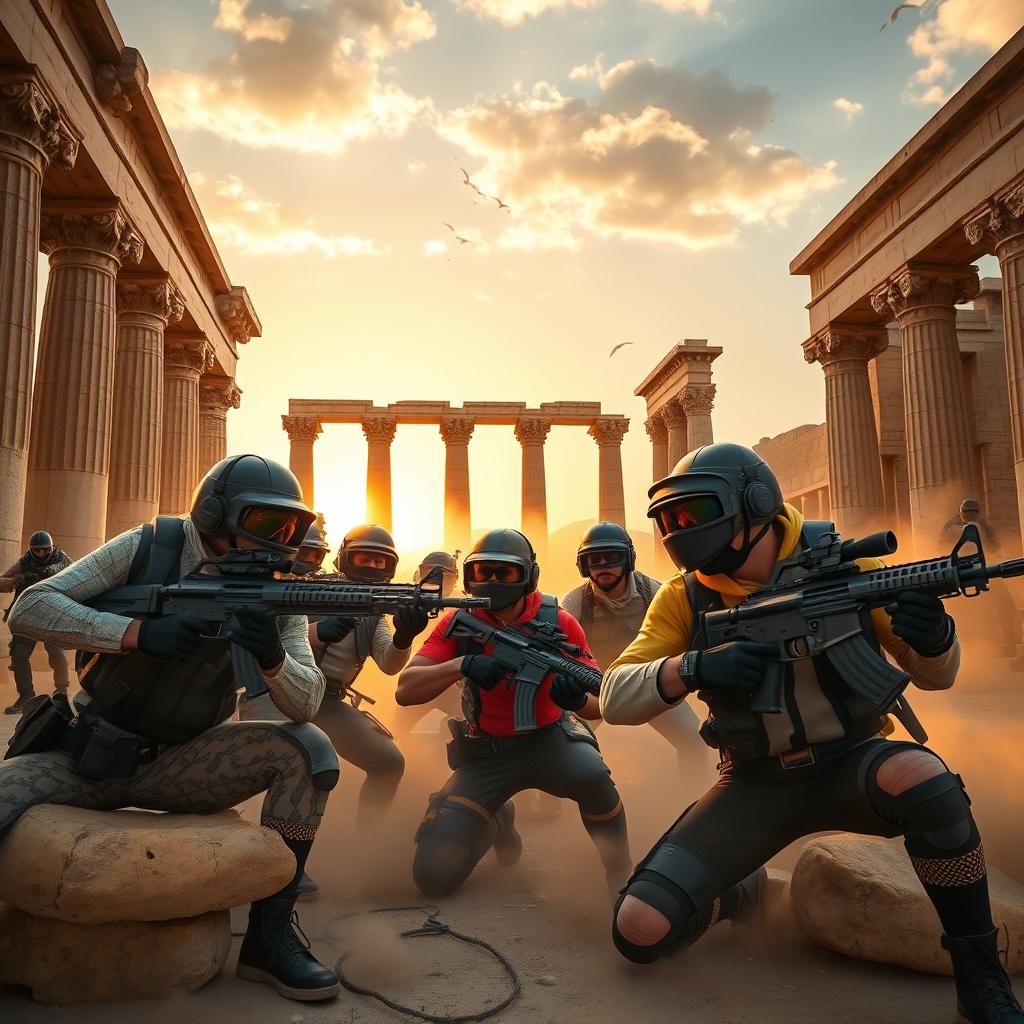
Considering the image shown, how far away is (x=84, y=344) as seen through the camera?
1446cm

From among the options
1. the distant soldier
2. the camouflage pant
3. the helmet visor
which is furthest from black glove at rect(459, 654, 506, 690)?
the distant soldier

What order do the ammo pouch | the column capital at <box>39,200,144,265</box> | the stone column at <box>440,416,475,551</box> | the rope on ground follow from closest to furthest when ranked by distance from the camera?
the rope on ground → the ammo pouch → the column capital at <box>39,200,144,265</box> → the stone column at <box>440,416,475,551</box>

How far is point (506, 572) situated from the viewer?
5.25m

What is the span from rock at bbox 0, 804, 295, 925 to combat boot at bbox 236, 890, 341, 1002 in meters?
0.15

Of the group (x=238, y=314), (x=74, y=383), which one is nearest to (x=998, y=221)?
(x=74, y=383)

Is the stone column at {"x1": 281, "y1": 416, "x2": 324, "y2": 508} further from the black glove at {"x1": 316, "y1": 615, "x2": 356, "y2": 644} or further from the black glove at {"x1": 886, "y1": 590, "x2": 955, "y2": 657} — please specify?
the black glove at {"x1": 886, "y1": 590, "x2": 955, "y2": 657}

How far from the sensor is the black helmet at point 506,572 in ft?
17.1

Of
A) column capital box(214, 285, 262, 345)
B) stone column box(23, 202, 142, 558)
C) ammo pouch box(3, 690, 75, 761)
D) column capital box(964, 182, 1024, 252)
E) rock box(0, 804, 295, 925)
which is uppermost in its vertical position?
column capital box(214, 285, 262, 345)

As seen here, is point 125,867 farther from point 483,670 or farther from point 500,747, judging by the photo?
point 500,747

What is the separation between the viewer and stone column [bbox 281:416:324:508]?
120 ft

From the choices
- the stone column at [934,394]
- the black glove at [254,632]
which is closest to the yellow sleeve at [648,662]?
the black glove at [254,632]

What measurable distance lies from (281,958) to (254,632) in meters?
1.31

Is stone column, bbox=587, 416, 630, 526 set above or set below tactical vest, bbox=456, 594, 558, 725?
above

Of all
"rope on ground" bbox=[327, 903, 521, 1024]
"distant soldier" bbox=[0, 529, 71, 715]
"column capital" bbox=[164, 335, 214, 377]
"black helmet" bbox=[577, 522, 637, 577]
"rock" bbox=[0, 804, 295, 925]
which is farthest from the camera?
"column capital" bbox=[164, 335, 214, 377]
